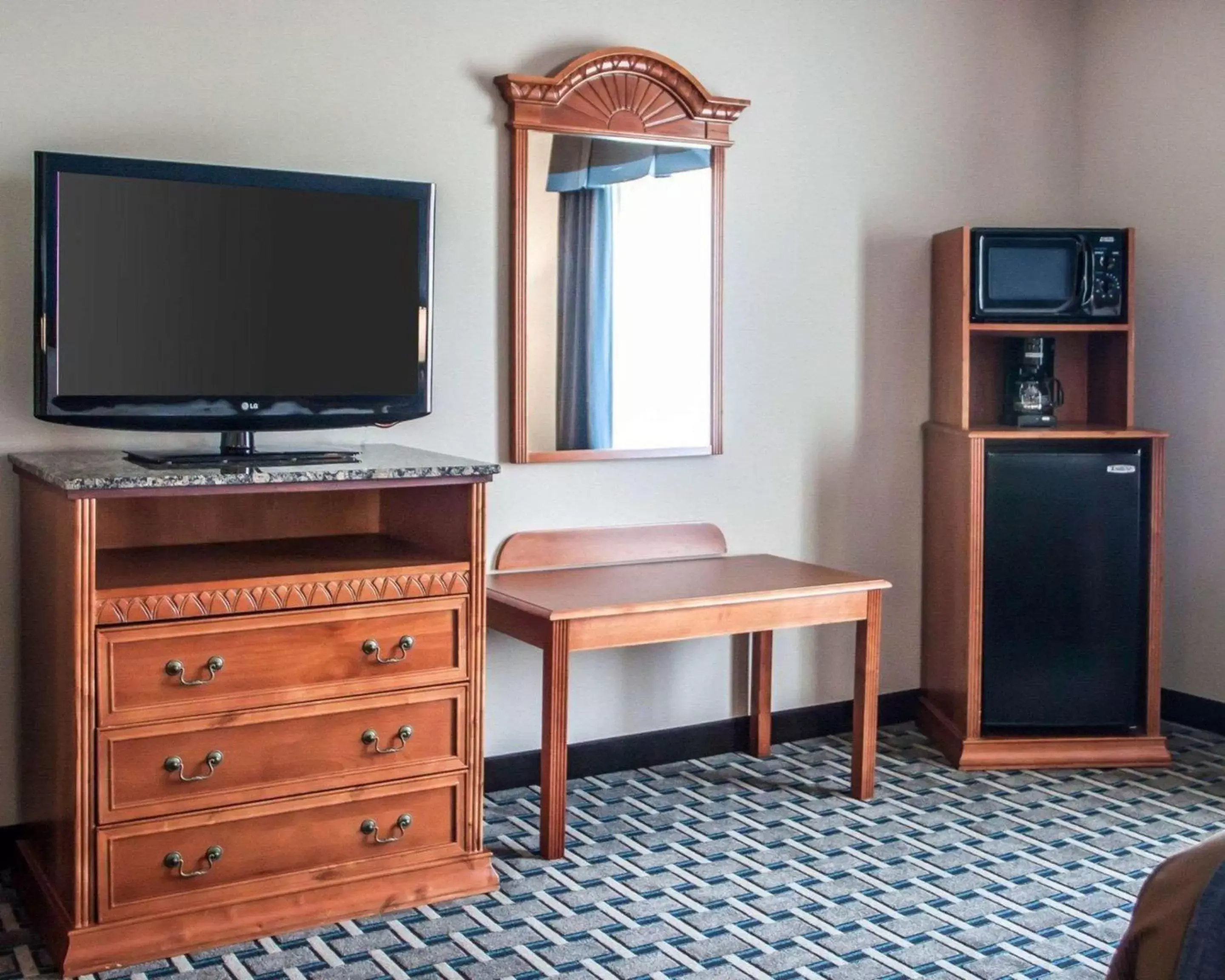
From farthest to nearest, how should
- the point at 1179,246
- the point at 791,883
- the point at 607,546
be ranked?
the point at 1179,246 < the point at 607,546 < the point at 791,883

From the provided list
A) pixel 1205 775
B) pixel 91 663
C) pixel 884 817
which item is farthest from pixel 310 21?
pixel 1205 775

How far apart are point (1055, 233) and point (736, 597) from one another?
135 cm

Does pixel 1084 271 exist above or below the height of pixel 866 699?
above

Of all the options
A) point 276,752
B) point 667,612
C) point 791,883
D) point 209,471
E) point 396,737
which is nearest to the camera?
point 209,471

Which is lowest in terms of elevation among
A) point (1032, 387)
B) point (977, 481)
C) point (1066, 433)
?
point (977, 481)

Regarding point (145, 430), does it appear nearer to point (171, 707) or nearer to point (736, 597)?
point (171, 707)

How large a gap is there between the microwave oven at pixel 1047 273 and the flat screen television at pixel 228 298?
1506 mm

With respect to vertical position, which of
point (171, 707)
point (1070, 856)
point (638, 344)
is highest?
point (638, 344)

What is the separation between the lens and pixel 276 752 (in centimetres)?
235

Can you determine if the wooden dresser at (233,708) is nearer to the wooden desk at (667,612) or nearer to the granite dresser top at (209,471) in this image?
the granite dresser top at (209,471)

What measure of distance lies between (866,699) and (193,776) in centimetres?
152

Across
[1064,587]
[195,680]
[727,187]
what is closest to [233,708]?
[195,680]

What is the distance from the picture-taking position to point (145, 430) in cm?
248

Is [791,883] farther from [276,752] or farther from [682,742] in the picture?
[276,752]
